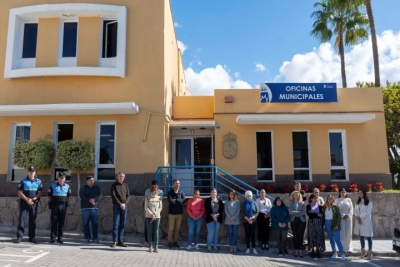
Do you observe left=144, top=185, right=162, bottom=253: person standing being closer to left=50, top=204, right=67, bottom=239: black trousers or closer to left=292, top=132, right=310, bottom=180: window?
left=50, top=204, right=67, bottom=239: black trousers

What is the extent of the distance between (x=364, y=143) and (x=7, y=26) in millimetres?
14454

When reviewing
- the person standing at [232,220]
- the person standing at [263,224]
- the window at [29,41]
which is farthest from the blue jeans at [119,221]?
the window at [29,41]

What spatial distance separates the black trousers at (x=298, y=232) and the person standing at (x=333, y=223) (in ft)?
2.29

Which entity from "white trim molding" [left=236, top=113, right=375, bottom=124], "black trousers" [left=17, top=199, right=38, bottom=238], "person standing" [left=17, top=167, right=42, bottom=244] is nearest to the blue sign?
"white trim molding" [left=236, top=113, right=375, bottom=124]

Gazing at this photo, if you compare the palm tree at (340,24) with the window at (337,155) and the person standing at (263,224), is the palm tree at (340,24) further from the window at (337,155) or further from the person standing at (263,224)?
the person standing at (263,224)

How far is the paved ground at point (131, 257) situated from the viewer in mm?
7348

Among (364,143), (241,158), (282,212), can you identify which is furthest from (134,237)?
(364,143)

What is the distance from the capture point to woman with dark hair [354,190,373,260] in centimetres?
907

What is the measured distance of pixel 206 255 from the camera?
28.2ft

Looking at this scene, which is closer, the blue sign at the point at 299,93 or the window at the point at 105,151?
the window at the point at 105,151

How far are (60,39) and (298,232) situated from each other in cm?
1072

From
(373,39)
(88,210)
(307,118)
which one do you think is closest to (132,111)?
(88,210)

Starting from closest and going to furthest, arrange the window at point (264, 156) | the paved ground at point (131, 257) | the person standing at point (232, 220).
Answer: the paved ground at point (131, 257) → the person standing at point (232, 220) → the window at point (264, 156)

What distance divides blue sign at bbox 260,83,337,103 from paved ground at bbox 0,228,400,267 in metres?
6.18
